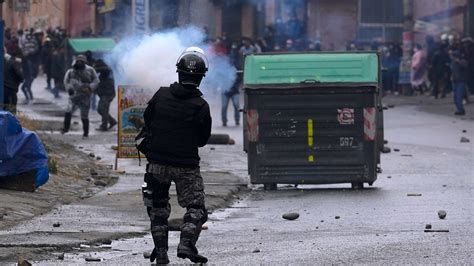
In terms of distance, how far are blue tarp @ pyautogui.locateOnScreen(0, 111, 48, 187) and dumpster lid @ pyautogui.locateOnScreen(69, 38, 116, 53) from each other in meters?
22.6

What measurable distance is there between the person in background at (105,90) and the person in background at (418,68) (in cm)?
1541

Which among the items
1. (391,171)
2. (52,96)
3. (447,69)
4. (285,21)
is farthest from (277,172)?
(285,21)

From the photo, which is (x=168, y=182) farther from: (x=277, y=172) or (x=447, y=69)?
(x=447, y=69)

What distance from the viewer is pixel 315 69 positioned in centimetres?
1808

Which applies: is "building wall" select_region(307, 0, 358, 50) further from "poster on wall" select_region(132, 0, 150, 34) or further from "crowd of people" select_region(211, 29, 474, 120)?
"poster on wall" select_region(132, 0, 150, 34)

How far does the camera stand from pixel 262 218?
1414 centimetres

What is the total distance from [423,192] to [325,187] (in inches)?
78.2

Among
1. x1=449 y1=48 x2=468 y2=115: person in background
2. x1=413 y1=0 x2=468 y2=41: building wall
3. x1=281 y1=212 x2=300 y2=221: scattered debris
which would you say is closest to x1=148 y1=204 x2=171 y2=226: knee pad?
x1=281 y1=212 x2=300 y2=221: scattered debris

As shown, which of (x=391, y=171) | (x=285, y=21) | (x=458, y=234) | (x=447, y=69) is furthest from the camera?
(x=285, y=21)

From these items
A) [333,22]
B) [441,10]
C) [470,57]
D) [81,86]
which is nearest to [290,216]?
[81,86]

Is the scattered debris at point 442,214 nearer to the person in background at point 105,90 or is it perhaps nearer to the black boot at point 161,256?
the black boot at point 161,256

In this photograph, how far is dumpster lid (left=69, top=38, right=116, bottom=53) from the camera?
128 feet

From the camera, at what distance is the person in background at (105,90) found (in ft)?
92.7

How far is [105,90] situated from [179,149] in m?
18.4
